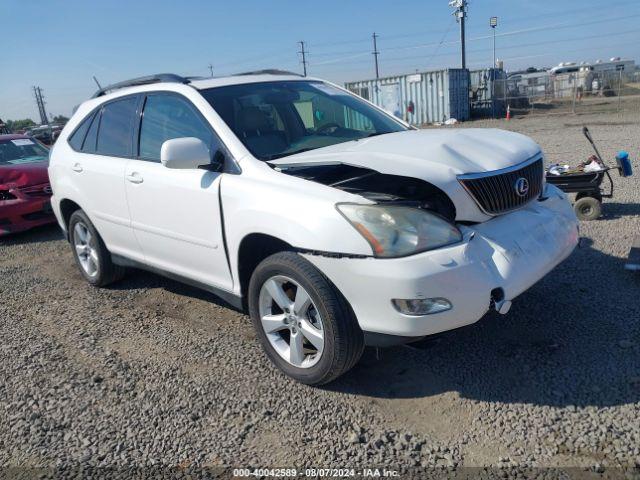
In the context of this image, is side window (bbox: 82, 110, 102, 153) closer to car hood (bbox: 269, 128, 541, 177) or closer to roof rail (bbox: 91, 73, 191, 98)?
roof rail (bbox: 91, 73, 191, 98)

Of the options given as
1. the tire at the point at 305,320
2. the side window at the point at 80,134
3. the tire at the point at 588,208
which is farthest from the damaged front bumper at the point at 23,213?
the tire at the point at 588,208

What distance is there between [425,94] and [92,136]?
24.3 m

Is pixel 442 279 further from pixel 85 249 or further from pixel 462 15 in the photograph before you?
pixel 462 15

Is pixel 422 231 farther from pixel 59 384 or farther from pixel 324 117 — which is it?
pixel 59 384

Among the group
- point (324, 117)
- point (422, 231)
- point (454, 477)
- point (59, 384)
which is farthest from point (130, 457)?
point (324, 117)

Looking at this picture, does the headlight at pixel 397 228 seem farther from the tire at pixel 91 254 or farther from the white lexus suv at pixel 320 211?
the tire at pixel 91 254

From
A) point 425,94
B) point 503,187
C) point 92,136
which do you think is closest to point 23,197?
point 92,136

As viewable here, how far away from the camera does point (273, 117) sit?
12.9 ft

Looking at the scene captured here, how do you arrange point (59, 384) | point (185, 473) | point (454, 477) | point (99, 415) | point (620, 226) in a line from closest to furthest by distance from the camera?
point (454, 477) → point (185, 473) → point (99, 415) → point (59, 384) → point (620, 226)

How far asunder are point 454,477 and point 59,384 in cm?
256

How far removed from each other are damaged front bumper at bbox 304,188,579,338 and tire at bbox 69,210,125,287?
113 inches

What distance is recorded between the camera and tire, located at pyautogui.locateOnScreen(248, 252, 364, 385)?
2.90 meters

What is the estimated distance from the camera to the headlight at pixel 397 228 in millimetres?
2756

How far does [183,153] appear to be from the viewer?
3.38 meters
